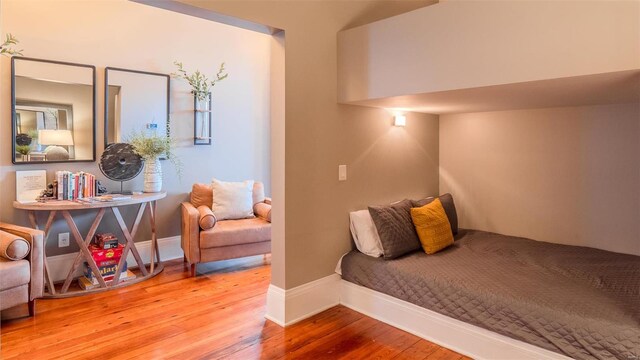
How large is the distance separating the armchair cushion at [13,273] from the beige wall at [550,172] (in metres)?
3.68

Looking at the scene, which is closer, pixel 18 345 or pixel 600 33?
pixel 600 33

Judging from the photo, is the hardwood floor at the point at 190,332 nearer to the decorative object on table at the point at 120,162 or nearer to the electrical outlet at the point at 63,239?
the electrical outlet at the point at 63,239

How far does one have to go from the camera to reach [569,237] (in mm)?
3270

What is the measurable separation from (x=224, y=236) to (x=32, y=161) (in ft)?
5.91

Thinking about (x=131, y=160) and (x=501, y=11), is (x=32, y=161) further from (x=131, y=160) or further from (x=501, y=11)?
(x=501, y=11)

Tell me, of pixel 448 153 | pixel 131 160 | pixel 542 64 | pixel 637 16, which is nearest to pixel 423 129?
pixel 448 153

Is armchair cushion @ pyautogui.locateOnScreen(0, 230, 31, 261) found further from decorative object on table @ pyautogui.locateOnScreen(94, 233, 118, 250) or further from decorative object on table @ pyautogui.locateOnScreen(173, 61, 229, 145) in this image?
decorative object on table @ pyautogui.locateOnScreen(173, 61, 229, 145)

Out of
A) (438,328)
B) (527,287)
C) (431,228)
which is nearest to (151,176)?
(431,228)

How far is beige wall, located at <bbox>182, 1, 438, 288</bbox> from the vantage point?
2.69 meters

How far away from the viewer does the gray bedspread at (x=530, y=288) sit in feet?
6.27

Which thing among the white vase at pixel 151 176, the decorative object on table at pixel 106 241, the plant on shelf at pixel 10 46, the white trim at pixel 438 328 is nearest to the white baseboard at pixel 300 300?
the white trim at pixel 438 328

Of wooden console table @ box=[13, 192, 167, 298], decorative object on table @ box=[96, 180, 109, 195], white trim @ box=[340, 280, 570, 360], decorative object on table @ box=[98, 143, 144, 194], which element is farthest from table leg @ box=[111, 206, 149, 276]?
white trim @ box=[340, 280, 570, 360]

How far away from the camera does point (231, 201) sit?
14.0 ft

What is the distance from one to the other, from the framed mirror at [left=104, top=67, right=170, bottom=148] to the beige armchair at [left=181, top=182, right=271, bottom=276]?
845 mm
